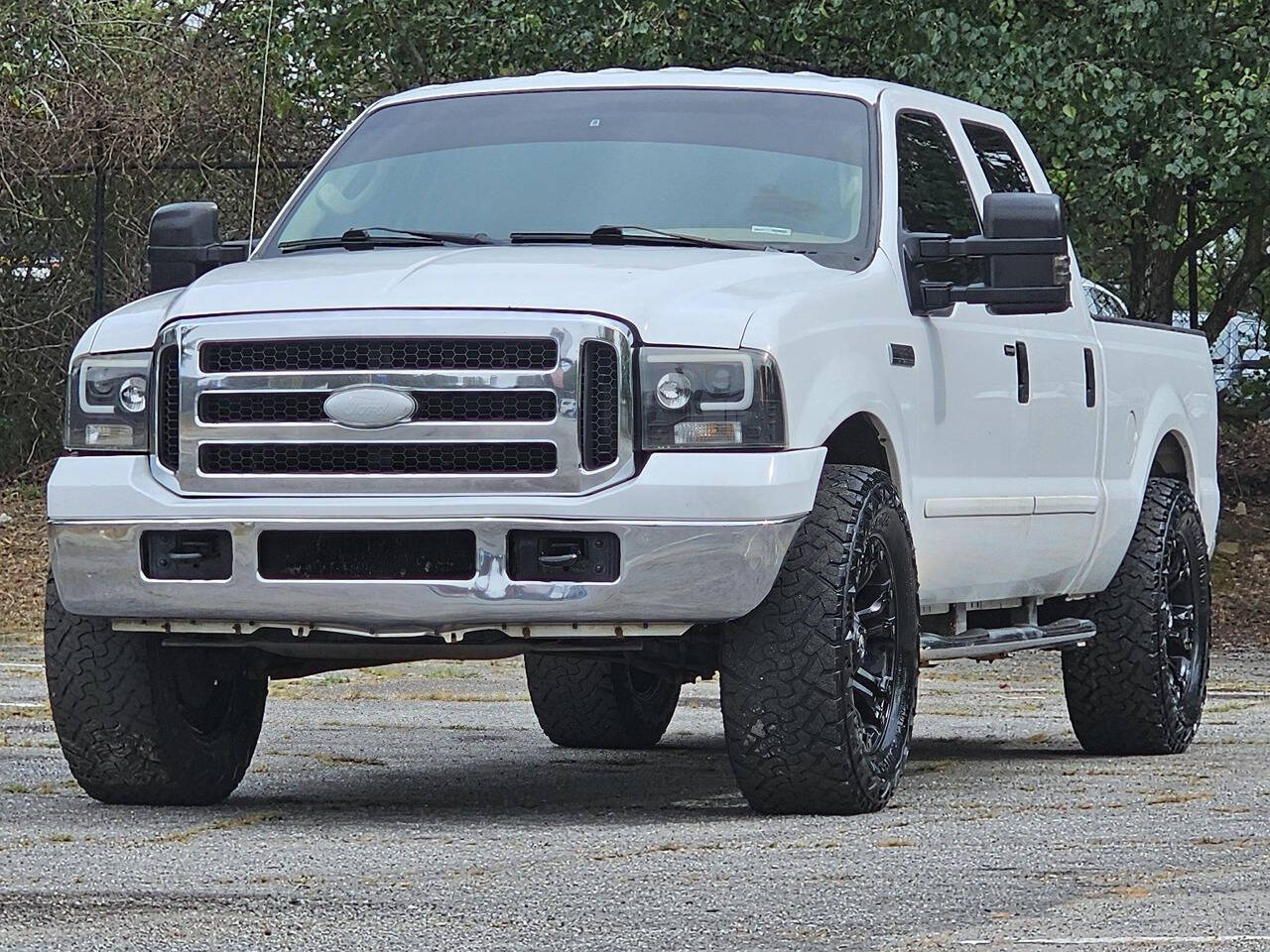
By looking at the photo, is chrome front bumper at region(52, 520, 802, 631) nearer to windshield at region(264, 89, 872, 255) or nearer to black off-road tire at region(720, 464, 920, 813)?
black off-road tire at region(720, 464, 920, 813)

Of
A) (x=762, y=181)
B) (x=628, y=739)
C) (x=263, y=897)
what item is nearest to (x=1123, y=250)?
(x=628, y=739)

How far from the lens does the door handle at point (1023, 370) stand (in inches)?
318

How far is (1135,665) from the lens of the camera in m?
8.88

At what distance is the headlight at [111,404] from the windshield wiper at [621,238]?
118 cm

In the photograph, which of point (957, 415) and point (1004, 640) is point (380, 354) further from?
point (1004, 640)

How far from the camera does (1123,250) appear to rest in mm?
17812

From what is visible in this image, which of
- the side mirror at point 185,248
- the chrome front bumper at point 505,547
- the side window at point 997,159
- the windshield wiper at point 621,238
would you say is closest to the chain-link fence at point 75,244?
the side window at point 997,159

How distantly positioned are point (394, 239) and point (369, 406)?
113 cm

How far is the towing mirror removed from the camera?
7219 millimetres

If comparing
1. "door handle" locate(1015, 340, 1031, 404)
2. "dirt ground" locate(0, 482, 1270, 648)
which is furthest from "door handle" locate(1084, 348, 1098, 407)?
"dirt ground" locate(0, 482, 1270, 648)

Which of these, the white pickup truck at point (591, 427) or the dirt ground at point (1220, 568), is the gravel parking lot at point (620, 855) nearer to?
the white pickup truck at point (591, 427)

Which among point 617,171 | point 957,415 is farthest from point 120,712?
point 957,415

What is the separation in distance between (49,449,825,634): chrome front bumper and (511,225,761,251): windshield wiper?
3.28 feet

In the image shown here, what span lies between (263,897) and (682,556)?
57.5 inches
